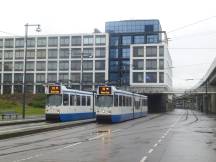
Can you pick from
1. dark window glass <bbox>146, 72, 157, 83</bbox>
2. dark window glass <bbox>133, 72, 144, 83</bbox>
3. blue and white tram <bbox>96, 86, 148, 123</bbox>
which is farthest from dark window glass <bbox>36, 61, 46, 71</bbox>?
blue and white tram <bbox>96, 86, 148, 123</bbox>

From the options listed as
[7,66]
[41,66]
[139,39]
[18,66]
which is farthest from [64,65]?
[139,39]

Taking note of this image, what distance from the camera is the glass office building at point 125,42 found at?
127 m

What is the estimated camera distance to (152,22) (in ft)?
429

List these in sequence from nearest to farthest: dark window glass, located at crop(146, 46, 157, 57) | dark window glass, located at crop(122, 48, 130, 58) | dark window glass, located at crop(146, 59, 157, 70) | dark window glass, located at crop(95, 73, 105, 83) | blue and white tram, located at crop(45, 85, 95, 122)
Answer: blue and white tram, located at crop(45, 85, 95, 122) → dark window glass, located at crop(146, 59, 157, 70) → dark window glass, located at crop(146, 46, 157, 57) → dark window glass, located at crop(95, 73, 105, 83) → dark window glass, located at crop(122, 48, 130, 58)

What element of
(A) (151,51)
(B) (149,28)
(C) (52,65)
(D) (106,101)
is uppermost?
(B) (149,28)

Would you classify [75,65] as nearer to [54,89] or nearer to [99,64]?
[99,64]

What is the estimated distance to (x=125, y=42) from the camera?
12812 centimetres

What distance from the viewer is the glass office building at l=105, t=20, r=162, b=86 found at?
12662 cm

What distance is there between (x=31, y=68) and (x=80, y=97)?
8201 centimetres

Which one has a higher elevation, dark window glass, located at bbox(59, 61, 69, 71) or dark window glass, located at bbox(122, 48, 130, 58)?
dark window glass, located at bbox(122, 48, 130, 58)

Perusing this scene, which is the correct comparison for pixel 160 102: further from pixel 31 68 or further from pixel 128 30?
pixel 31 68

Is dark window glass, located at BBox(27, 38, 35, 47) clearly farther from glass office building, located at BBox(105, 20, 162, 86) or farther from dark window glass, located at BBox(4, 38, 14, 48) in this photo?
glass office building, located at BBox(105, 20, 162, 86)

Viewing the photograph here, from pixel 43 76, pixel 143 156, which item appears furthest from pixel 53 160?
pixel 43 76

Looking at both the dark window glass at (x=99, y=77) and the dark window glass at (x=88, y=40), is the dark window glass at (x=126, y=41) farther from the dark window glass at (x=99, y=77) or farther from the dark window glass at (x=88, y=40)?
the dark window glass at (x=99, y=77)
